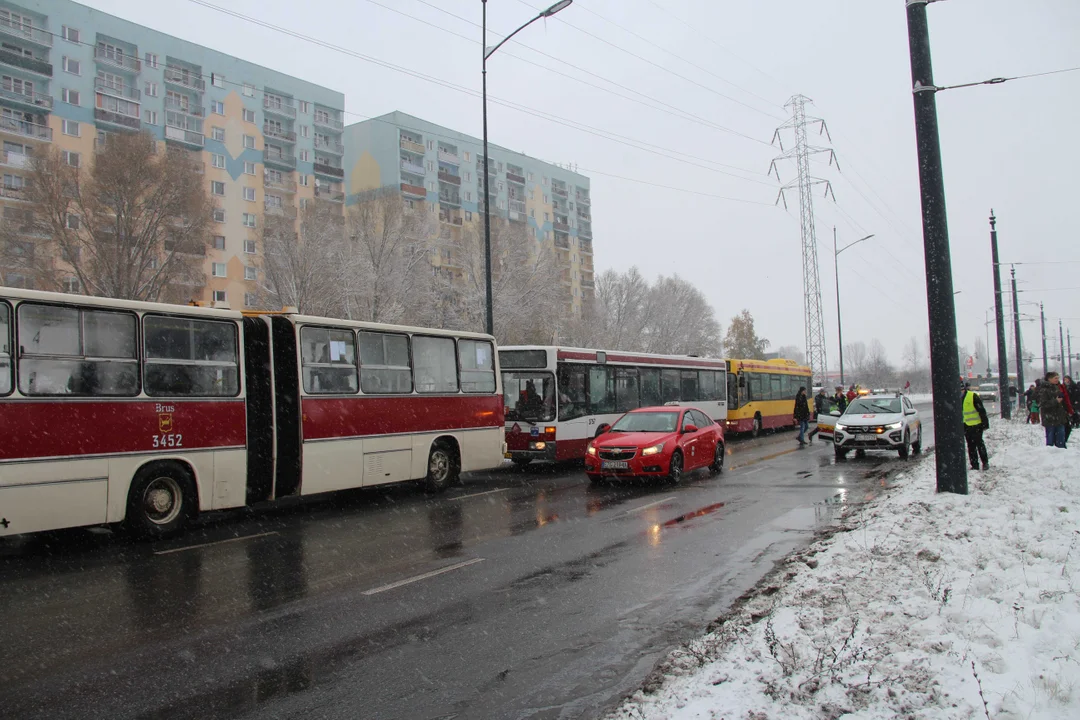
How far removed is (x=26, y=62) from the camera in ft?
142

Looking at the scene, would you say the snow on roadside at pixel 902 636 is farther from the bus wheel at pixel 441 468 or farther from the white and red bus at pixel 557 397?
the white and red bus at pixel 557 397

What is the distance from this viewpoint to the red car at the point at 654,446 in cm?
1467

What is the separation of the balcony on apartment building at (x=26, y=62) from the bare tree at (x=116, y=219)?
12.7m

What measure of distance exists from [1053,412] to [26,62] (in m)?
51.5

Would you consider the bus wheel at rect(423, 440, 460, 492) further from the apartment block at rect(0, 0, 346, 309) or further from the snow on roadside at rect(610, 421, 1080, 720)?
the apartment block at rect(0, 0, 346, 309)

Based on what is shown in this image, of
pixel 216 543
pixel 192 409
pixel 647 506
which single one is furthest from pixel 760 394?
pixel 216 543

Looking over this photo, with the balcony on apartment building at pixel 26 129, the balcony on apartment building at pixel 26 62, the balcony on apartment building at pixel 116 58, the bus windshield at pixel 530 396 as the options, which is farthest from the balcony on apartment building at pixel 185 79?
the bus windshield at pixel 530 396

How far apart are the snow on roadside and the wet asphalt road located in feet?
1.88

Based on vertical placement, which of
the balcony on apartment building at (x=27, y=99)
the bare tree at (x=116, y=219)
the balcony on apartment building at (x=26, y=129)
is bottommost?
the bare tree at (x=116, y=219)

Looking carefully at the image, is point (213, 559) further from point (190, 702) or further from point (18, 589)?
point (190, 702)

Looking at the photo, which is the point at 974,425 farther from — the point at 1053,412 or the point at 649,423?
the point at 649,423

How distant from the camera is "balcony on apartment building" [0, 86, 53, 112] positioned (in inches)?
1681

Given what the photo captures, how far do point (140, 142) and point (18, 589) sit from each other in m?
32.6

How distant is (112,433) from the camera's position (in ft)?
31.4
